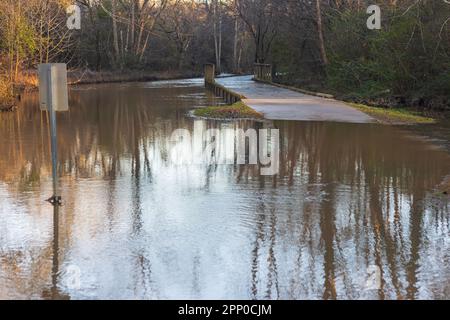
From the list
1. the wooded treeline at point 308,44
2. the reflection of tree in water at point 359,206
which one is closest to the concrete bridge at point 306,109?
the wooded treeline at point 308,44

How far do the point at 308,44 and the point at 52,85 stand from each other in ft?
123

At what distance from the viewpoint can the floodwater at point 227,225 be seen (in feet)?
20.4

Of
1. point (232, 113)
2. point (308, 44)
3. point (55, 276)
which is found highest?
point (308, 44)

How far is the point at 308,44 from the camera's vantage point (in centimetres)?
4488

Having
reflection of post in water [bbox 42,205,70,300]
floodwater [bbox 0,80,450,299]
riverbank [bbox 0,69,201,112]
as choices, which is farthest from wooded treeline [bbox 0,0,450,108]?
reflection of post in water [bbox 42,205,70,300]

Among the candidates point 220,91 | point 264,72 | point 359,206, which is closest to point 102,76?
point 264,72

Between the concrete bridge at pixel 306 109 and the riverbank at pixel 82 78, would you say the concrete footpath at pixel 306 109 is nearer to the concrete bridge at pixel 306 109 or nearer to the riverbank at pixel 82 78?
the concrete bridge at pixel 306 109

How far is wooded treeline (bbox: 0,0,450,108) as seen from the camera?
27.5m

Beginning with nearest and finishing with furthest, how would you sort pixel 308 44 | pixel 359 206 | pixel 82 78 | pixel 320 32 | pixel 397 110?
pixel 359 206
pixel 397 110
pixel 320 32
pixel 308 44
pixel 82 78

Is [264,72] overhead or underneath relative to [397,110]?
overhead

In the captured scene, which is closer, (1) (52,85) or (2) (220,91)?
(1) (52,85)

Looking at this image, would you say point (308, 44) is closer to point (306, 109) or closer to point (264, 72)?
point (264, 72)
